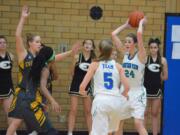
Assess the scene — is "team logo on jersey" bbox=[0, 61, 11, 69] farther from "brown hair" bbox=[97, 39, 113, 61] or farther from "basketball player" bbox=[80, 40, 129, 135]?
"brown hair" bbox=[97, 39, 113, 61]

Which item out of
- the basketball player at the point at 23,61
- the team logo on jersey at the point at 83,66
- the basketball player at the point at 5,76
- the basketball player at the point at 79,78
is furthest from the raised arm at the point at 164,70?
the basketball player at the point at 23,61

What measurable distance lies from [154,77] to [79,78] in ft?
4.63

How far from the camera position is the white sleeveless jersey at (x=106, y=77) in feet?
24.6

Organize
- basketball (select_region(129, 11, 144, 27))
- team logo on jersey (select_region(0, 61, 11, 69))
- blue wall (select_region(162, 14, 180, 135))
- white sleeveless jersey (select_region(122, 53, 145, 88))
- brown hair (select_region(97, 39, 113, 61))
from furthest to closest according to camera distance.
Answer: blue wall (select_region(162, 14, 180, 135)) < team logo on jersey (select_region(0, 61, 11, 69)) < basketball (select_region(129, 11, 144, 27)) < white sleeveless jersey (select_region(122, 53, 145, 88)) < brown hair (select_region(97, 39, 113, 61))

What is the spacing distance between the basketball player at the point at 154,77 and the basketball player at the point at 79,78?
3.61ft

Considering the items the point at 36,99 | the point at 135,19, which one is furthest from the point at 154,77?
the point at 36,99

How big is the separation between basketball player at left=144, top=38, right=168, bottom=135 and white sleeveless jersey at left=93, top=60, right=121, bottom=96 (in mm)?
2613

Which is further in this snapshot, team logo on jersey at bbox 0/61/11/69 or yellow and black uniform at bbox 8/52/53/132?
team logo on jersey at bbox 0/61/11/69

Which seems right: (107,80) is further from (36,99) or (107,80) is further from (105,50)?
(36,99)

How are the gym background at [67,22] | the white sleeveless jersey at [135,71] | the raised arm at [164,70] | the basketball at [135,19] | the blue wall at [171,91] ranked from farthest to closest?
the blue wall at [171,91] → the gym background at [67,22] → the raised arm at [164,70] → the basketball at [135,19] → the white sleeveless jersey at [135,71]

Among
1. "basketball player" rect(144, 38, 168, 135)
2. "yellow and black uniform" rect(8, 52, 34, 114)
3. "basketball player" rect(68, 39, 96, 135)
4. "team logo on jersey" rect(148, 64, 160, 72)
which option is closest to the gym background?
"basketball player" rect(68, 39, 96, 135)

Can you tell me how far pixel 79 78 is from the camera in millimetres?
9992

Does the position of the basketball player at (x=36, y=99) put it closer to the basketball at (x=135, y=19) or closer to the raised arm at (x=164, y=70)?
the basketball at (x=135, y=19)

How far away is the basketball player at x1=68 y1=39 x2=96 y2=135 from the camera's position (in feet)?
32.8
